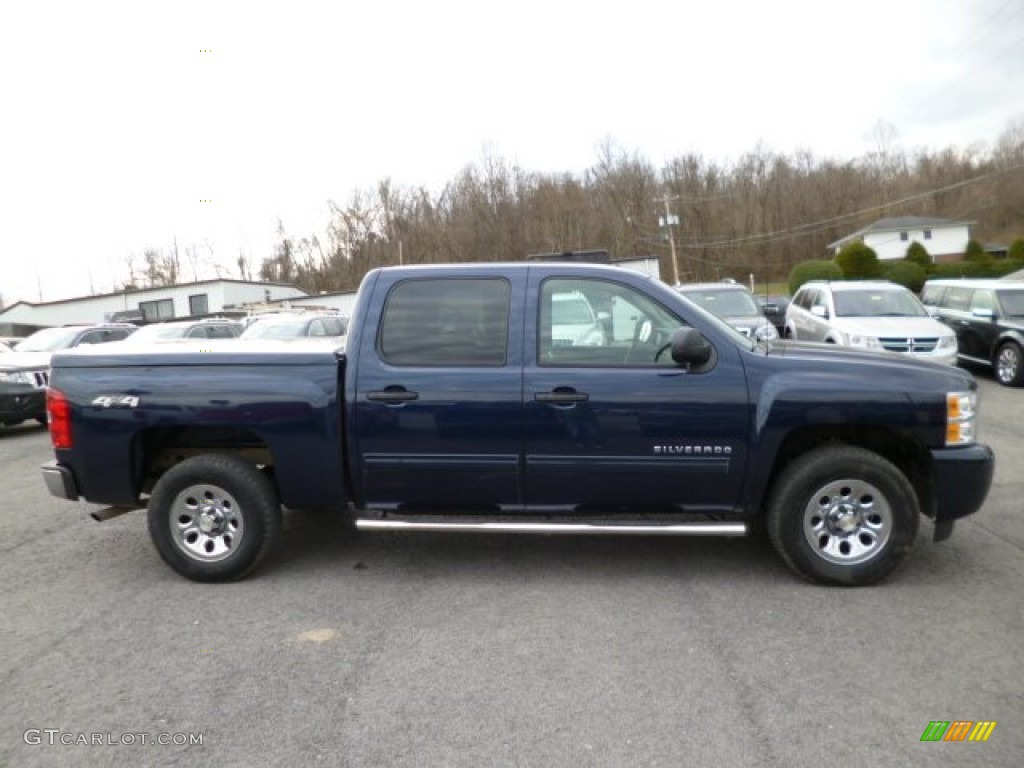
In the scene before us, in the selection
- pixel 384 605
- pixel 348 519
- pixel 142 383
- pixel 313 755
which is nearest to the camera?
pixel 313 755

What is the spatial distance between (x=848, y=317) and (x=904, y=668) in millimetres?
9756

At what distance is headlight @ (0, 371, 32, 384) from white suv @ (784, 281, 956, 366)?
12.2 metres

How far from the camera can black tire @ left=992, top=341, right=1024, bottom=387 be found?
480 inches

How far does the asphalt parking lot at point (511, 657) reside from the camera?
2982mm

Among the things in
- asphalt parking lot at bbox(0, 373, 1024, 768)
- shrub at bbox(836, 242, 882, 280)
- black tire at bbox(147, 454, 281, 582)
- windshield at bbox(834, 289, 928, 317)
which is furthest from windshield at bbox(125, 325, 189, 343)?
shrub at bbox(836, 242, 882, 280)

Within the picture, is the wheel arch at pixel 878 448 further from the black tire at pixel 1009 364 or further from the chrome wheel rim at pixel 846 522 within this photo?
the black tire at pixel 1009 364

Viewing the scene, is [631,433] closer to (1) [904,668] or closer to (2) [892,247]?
(1) [904,668]

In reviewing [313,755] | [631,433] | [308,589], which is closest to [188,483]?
[308,589]

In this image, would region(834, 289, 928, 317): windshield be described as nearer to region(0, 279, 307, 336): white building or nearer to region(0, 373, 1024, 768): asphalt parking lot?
region(0, 373, 1024, 768): asphalt parking lot

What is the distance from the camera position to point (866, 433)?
15.6 feet

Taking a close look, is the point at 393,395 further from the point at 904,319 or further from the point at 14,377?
the point at 904,319

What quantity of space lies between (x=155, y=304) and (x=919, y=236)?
6139cm

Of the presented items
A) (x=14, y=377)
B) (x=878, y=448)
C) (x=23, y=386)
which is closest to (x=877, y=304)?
(x=878, y=448)

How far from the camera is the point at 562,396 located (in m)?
4.44
